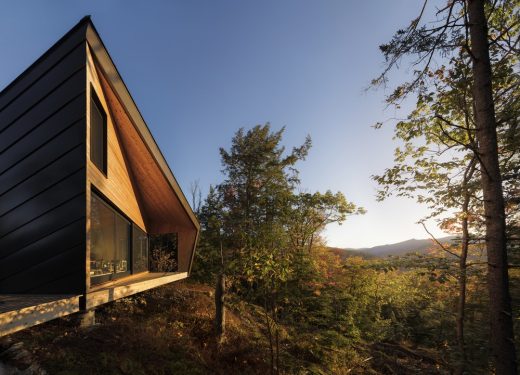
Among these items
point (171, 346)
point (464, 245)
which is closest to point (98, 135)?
point (171, 346)

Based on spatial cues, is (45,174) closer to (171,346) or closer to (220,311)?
(171,346)

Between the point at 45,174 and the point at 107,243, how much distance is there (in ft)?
7.86

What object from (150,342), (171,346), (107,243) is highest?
(107,243)

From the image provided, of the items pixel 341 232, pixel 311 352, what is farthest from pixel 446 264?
pixel 341 232

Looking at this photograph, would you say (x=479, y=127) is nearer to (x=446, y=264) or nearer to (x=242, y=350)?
(x=446, y=264)

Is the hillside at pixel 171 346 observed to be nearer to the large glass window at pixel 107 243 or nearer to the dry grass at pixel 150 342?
the dry grass at pixel 150 342

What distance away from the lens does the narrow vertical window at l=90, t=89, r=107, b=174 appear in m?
5.86

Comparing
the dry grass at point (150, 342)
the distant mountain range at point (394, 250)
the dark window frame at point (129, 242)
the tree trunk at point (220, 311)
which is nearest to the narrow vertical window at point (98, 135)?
the dark window frame at point (129, 242)

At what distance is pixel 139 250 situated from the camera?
10.0m

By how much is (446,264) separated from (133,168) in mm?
8760

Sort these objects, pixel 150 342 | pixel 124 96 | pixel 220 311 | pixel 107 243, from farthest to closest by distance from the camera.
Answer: pixel 220 311
pixel 150 342
pixel 107 243
pixel 124 96

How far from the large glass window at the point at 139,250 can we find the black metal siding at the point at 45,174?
428 centimetres

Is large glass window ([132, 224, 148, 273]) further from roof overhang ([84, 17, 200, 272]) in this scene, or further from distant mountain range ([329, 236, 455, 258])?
distant mountain range ([329, 236, 455, 258])

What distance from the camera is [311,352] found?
8875 millimetres
